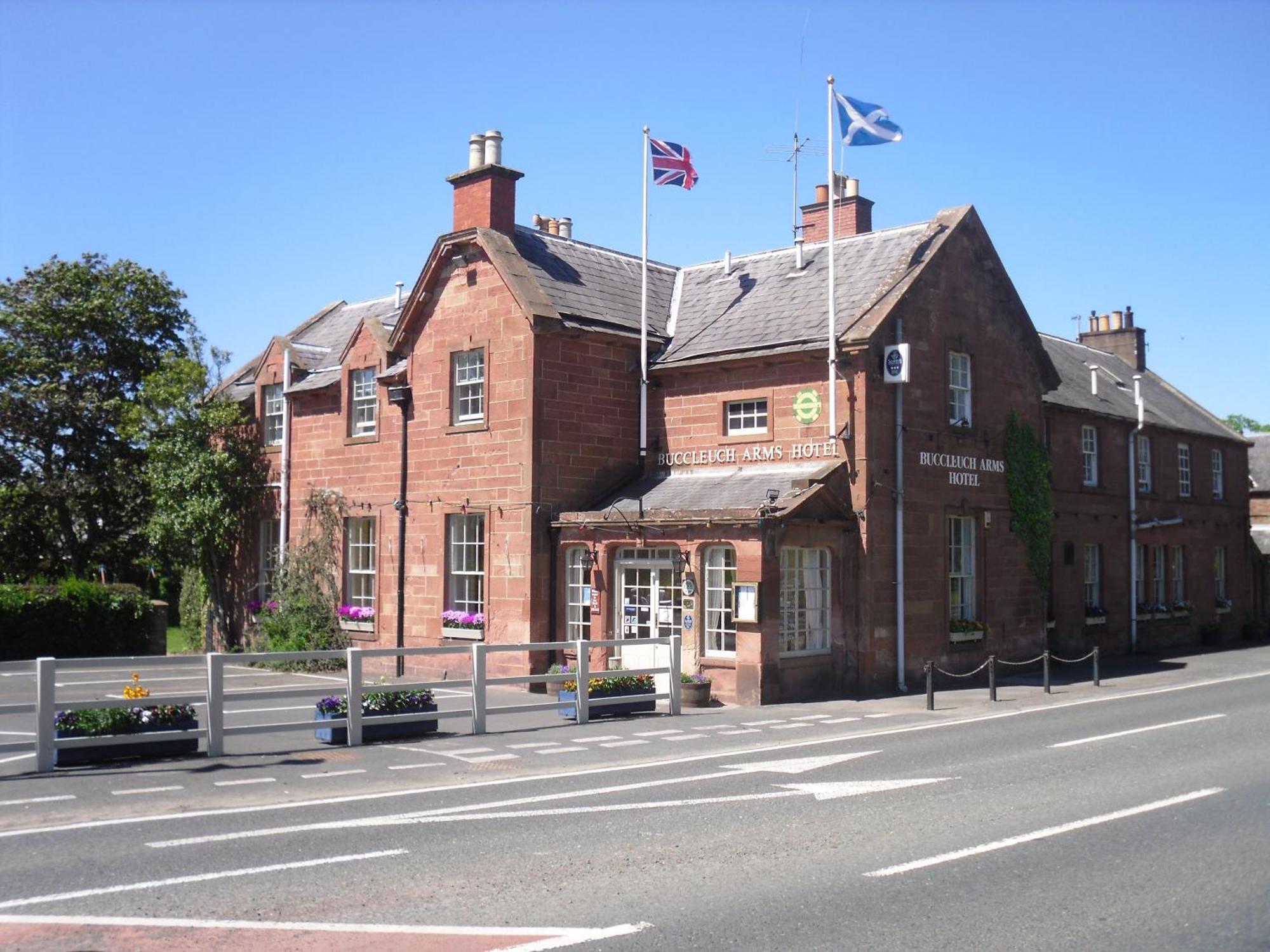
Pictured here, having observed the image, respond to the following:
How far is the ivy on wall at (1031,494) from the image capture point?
83.2 feet

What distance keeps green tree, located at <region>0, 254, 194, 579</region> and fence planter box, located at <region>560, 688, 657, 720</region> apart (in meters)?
23.6

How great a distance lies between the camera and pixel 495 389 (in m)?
23.3

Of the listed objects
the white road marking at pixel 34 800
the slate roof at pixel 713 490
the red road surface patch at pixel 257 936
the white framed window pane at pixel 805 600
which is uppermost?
the slate roof at pixel 713 490

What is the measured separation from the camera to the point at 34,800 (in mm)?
10977

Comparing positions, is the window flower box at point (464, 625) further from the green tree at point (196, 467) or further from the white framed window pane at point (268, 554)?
the green tree at point (196, 467)

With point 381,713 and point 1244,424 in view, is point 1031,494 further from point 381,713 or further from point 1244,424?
point 1244,424

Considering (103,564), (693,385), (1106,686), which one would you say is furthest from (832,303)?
(103,564)

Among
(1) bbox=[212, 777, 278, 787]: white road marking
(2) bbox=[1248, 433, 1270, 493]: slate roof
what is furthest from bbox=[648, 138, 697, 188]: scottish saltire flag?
(2) bbox=[1248, 433, 1270, 493]: slate roof

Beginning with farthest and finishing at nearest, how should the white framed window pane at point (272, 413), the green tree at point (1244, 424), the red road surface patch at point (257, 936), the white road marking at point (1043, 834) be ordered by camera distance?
the green tree at point (1244, 424) → the white framed window pane at point (272, 413) → the white road marking at point (1043, 834) → the red road surface patch at point (257, 936)

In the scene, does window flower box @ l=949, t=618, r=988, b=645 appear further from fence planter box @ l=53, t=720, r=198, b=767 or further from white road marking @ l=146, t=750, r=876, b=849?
fence planter box @ l=53, t=720, r=198, b=767

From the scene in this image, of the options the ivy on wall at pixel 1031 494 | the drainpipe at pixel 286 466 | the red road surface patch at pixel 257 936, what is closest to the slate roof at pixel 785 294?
the ivy on wall at pixel 1031 494

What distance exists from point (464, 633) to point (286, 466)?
839cm

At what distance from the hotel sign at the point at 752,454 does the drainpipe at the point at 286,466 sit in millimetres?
10222

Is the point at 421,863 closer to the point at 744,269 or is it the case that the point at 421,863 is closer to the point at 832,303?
the point at 832,303
